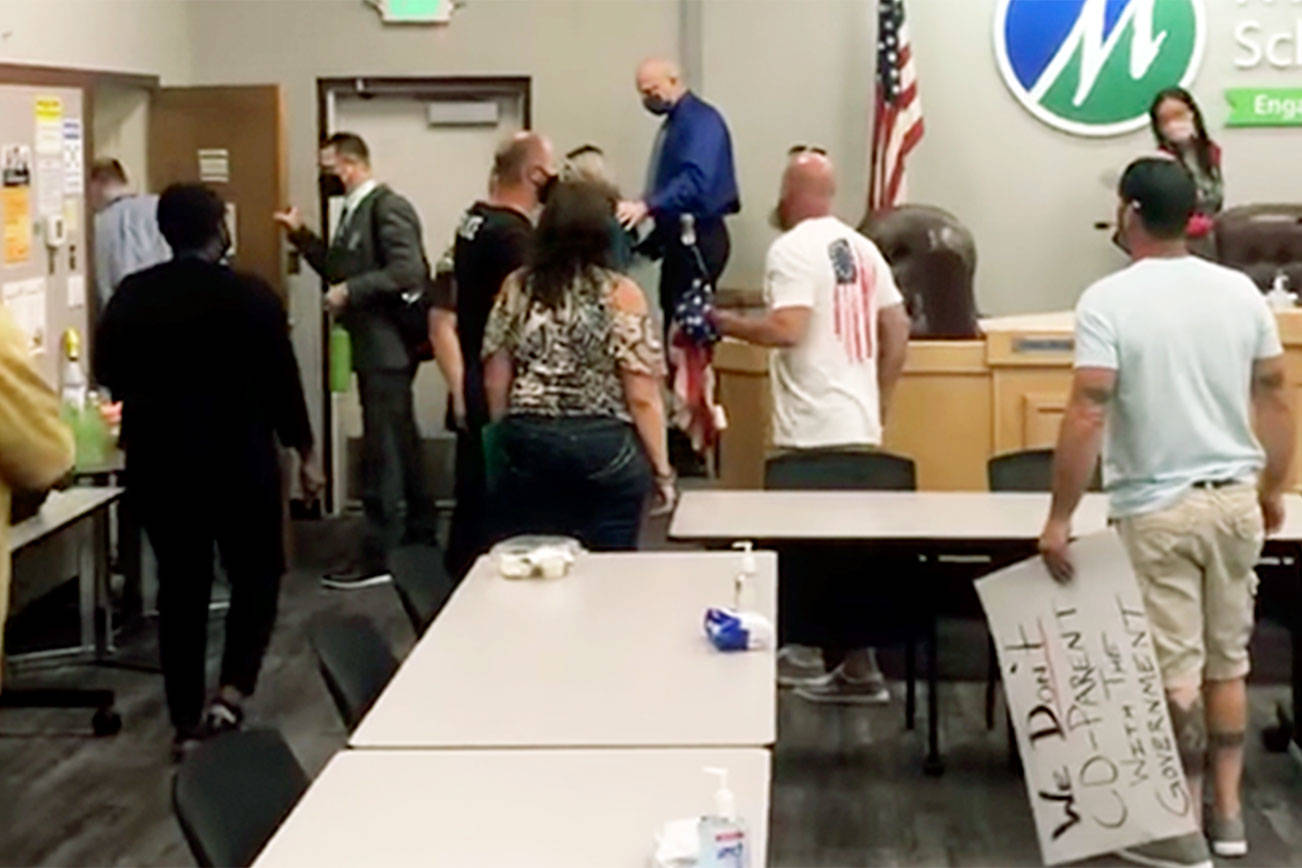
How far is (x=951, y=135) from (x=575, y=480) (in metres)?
5.31

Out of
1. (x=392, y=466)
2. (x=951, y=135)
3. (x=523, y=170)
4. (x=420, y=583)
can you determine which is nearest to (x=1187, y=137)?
(x=951, y=135)

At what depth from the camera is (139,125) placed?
9336mm

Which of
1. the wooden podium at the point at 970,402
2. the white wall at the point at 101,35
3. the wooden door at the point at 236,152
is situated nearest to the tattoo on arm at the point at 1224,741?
the wooden podium at the point at 970,402

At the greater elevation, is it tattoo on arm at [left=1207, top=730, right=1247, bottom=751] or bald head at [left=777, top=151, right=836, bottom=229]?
bald head at [left=777, top=151, right=836, bottom=229]

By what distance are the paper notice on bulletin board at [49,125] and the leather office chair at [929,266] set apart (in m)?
3.10

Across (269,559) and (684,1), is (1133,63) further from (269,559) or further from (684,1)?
(269,559)

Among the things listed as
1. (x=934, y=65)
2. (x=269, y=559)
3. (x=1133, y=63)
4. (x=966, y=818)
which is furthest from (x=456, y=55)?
A: (x=966, y=818)

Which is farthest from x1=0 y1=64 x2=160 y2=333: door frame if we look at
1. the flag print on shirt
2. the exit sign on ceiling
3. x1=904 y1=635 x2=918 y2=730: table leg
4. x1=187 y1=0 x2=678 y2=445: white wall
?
x1=904 y1=635 x2=918 y2=730: table leg

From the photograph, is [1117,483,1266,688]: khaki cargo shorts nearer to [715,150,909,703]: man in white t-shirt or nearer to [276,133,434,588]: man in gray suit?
[715,150,909,703]: man in white t-shirt

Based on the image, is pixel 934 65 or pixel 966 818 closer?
pixel 966 818

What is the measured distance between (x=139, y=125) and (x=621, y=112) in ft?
7.36

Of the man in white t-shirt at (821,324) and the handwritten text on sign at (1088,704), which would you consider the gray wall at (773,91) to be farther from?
the handwritten text on sign at (1088,704)

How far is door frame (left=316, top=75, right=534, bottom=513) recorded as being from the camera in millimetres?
10086

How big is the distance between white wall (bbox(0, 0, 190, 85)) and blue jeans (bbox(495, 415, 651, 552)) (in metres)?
3.18
